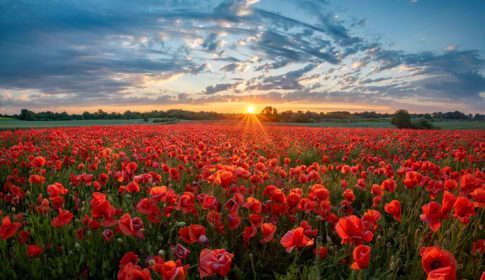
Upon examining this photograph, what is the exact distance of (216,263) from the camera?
123 cm

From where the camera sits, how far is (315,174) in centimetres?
344

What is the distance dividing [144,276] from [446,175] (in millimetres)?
4303

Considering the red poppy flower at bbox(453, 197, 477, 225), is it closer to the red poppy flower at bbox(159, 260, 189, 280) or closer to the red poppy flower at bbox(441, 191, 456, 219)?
the red poppy flower at bbox(441, 191, 456, 219)

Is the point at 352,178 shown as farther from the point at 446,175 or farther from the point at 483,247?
the point at 483,247

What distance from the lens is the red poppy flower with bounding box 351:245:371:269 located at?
129 cm

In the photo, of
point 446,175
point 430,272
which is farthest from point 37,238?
point 446,175

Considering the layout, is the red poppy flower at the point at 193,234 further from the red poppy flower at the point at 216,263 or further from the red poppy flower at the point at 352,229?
the red poppy flower at the point at 352,229

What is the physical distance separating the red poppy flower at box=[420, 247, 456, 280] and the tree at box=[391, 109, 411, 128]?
3721 centimetres

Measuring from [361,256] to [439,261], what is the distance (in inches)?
14.2

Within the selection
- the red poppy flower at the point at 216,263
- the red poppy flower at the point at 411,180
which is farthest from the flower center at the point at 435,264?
the red poppy flower at the point at 411,180

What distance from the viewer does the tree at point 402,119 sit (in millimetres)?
32375

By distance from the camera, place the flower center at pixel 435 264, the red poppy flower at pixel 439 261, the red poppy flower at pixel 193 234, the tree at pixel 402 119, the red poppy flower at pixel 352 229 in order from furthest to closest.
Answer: the tree at pixel 402 119
the red poppy flower at pixel 193 234
the red poppy flower at pixel 352 229
the flower center at pixel 435 264
the red poppy flower at pixel 439 261

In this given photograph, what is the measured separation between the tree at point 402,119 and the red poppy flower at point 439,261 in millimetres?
37206

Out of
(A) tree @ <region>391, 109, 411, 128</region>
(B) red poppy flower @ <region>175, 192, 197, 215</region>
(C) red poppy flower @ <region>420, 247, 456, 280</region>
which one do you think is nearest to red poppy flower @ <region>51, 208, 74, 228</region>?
(B) red poppy flower @ <region>175, 192, 197, 215</region>
